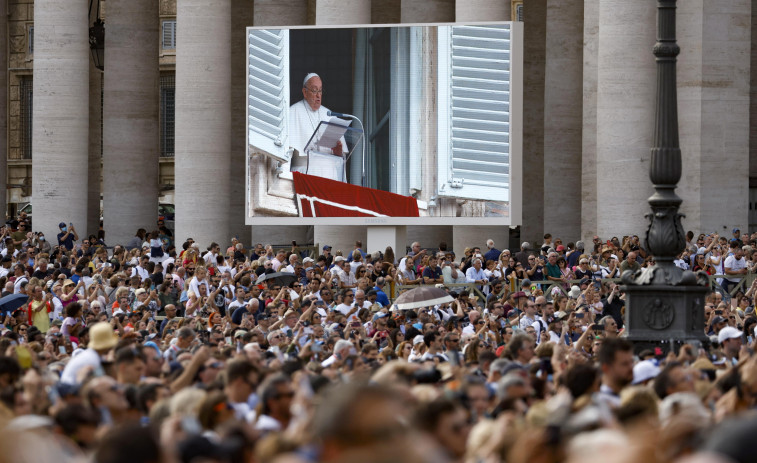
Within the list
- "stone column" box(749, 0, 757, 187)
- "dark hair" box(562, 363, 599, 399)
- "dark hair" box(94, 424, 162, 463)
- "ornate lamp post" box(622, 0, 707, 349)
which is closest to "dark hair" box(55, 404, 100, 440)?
"dark hair" box(94, 424, 162, 463)

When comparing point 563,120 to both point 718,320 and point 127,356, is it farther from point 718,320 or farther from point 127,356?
point 127,356

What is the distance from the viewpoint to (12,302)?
1155 inches

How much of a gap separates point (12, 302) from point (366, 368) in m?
14.0

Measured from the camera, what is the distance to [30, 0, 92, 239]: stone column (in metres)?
51.2

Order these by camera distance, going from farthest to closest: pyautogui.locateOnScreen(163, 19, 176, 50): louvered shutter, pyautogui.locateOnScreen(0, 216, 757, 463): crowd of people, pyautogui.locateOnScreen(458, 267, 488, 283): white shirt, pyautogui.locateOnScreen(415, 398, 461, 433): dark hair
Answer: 1. pyautogui.locateOnScreen(163, 19, 176, 50): louvered shutter
2. pyautogui.locateOnScreen(458, 267, 488, 283): white shirt
3. pyautogui.locateOnScreen(415, 398, 461, 433): dark hair
4. pyautogui.locateOnScreen(0, 216, 757, 463): crowd of people

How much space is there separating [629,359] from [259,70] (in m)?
30.7

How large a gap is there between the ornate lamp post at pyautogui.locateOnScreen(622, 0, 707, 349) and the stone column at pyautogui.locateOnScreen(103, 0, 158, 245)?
1365 inches

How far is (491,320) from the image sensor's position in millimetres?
26984

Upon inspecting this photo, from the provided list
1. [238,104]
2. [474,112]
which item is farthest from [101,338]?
[238,104]

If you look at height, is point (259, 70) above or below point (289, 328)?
above

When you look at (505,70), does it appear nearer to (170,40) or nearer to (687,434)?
(687,434)

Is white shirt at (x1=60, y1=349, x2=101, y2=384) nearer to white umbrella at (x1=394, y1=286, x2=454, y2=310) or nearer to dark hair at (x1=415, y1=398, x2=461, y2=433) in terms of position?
dark hair at (x1=415, y1=398, x2=461, y2=433)

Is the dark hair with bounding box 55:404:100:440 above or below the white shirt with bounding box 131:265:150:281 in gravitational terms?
below

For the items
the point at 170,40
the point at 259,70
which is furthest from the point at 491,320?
the point at 170,40
